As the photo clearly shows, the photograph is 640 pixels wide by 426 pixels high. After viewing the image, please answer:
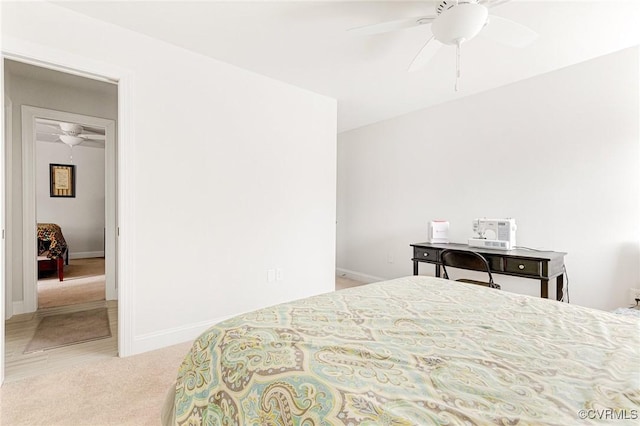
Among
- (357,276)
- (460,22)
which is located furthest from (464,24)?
(357,276)

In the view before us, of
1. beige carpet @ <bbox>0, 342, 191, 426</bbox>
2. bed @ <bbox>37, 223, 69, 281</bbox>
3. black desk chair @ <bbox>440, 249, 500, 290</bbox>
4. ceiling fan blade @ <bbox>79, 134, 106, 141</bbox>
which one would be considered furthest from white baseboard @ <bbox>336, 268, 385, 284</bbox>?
ceiling fan blade @ <bbox>79, 134, 106, 141</bbox>

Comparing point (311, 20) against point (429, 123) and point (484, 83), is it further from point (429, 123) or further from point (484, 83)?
point (429, 123)

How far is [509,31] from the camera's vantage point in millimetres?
1818

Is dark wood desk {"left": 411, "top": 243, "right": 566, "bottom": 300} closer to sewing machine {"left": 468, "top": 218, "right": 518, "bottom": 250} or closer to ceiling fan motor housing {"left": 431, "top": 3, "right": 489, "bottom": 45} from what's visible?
sewing machine {"left": 468, "top": 218, "right": 518, "bottom": 250}

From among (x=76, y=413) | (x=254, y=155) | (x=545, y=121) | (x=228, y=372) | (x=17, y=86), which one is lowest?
(x=76, y=413)

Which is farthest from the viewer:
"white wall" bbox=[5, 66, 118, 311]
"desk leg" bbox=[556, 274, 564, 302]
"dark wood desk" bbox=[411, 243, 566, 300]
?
"white wall" bbox=[5, 66, 118, 311]

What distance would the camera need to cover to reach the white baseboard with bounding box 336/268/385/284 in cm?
450

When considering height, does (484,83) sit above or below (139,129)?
above

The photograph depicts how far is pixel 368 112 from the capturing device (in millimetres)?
4012

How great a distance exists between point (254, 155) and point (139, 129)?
3.13 feet

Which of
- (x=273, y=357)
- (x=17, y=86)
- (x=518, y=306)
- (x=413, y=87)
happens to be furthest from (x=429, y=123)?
(x=17, y=86)

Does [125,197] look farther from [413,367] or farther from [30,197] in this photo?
[413,367]

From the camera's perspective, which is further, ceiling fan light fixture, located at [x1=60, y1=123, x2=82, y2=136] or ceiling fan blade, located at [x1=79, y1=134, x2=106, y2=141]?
ceiling fan blade, located at [x1=79, y1=134, x2=106, y2=141]
